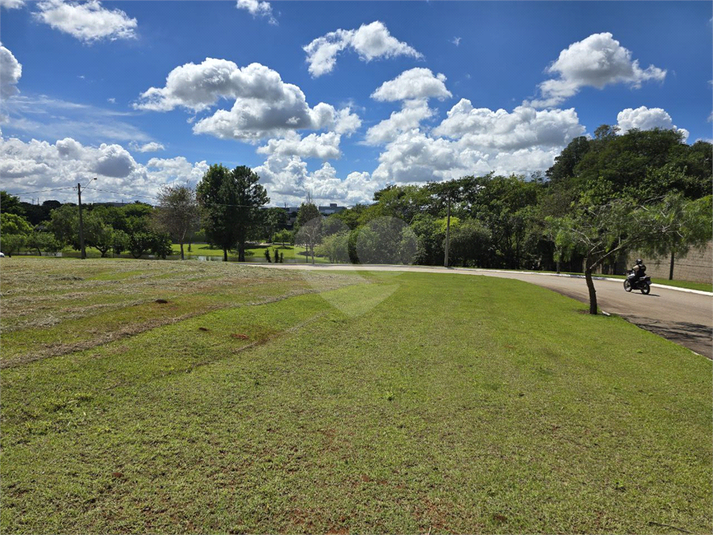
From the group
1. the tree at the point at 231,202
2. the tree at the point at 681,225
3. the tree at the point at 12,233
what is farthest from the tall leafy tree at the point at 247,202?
the tree at the point at 681,225

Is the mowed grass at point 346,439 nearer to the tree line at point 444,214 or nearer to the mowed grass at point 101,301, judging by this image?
the mowed grass at point 101,301

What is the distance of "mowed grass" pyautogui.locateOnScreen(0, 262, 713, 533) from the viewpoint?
2.78m

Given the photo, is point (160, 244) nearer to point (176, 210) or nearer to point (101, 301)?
point (176, 210)

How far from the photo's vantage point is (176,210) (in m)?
36.3

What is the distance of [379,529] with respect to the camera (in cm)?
266

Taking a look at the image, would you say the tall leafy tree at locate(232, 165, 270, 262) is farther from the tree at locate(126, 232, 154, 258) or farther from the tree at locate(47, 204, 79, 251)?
the tree at locate(47, 204, 79, 251)

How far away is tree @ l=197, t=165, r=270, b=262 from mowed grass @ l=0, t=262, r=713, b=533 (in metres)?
41.0

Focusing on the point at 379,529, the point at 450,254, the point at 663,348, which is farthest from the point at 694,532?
the point at 450,254

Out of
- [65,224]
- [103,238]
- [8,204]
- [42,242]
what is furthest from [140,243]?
[8,204]

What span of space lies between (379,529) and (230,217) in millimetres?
46367

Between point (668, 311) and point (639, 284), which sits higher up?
point (639, 284)

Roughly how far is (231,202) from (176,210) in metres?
9.96

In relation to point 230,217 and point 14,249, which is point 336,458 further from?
point 14,249

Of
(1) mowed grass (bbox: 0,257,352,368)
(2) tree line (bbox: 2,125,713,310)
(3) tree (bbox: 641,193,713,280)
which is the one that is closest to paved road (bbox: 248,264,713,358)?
(3) tree (bbox: 641,193,713,280)
